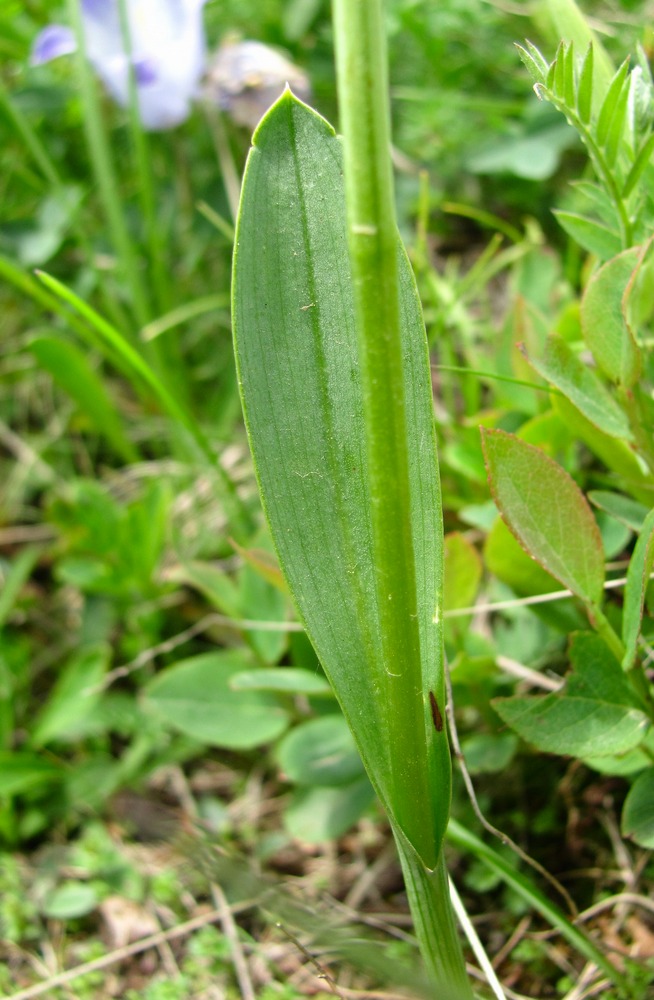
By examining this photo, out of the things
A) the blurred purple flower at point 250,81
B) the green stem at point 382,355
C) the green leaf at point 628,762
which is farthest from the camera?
the blurred purple flower at point 250,81

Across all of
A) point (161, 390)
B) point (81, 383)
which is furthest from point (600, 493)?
point (81, 383)

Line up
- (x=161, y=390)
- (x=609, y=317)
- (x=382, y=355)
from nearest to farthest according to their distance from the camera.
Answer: (x=382, y=355) → (x=609, y=317) → (x=161, y=390)

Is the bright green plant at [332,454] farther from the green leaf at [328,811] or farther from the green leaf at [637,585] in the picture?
the green leaf at [328,811]

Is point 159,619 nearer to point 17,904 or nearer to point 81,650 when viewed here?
point 81,650

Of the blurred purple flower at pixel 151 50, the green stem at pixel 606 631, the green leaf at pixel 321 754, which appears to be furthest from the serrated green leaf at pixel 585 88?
the blurred purple flower at pixel 151 50

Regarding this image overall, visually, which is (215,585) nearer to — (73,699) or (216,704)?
(216,704)

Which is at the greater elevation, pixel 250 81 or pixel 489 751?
pixel 250 81

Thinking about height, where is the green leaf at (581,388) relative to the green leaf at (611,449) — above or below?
above
